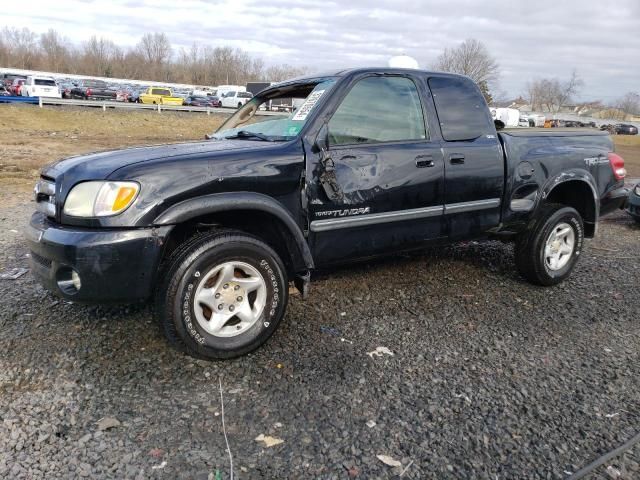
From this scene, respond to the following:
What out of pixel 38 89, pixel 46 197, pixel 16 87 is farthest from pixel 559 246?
pixel 16 87

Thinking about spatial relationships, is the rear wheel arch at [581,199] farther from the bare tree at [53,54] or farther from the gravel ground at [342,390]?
the bare tree at [53,54]

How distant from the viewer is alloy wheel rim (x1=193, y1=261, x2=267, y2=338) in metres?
3.16

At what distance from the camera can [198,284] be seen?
3.10 meters

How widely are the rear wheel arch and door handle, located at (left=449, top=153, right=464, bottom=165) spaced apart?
1.27 m

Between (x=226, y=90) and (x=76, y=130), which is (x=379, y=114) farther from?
(x=226, y=90)

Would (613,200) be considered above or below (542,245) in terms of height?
above

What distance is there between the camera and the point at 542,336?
3.79 metres

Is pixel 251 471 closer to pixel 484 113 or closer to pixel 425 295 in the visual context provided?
pixel 425 295

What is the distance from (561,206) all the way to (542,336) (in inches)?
61.7

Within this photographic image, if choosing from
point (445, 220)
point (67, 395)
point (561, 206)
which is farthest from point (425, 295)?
point (67, 395)

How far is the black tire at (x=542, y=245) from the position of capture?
468cm

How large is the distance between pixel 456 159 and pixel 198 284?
7.21 ft

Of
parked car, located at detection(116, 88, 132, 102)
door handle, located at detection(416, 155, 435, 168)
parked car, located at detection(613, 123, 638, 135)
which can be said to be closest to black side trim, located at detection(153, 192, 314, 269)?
door handle, located at detection(416, 155, 435, 168)

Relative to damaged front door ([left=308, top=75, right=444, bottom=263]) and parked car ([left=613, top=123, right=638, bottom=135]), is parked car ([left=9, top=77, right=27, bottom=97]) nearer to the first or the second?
damaged front door ([left=308, top=75, right=444, bottom=263])
